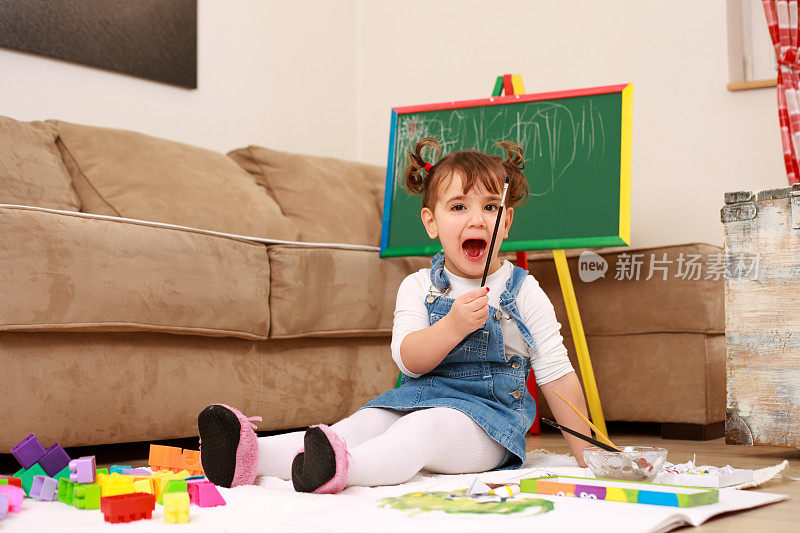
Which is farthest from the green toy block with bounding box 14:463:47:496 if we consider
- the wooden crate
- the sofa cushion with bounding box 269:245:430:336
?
the wooden crate

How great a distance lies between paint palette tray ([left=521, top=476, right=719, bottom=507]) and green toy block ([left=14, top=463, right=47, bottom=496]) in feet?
2.22

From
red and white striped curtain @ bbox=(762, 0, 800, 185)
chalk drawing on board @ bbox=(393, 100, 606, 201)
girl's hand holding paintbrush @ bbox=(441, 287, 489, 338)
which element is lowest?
girl's hand holding paintbrush @ bbox=(441, 287, 489, 338)

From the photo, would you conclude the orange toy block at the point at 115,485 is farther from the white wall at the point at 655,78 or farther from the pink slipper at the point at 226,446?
the white wall at the point at 655,78

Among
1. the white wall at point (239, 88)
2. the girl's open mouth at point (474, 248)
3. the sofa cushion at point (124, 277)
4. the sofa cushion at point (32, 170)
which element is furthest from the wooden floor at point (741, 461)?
the white wall at point (239, 88)

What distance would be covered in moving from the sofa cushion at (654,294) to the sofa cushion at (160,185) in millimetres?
860

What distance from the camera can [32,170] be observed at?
78.2 inches

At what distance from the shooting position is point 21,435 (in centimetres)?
146

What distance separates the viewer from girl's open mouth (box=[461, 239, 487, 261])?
1.54 meters

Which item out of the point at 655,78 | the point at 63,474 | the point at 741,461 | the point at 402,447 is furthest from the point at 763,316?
the point at 655,78

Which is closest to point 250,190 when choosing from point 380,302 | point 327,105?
point 380,302

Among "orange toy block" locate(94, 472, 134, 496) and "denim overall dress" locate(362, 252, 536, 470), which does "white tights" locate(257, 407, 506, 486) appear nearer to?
"denim overall dress" locate(362, 252, 536, 470)

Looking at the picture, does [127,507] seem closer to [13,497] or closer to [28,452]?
[13,497]

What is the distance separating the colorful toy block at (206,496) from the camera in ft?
3.46

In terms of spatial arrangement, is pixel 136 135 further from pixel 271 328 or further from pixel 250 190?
pixel 271 328
